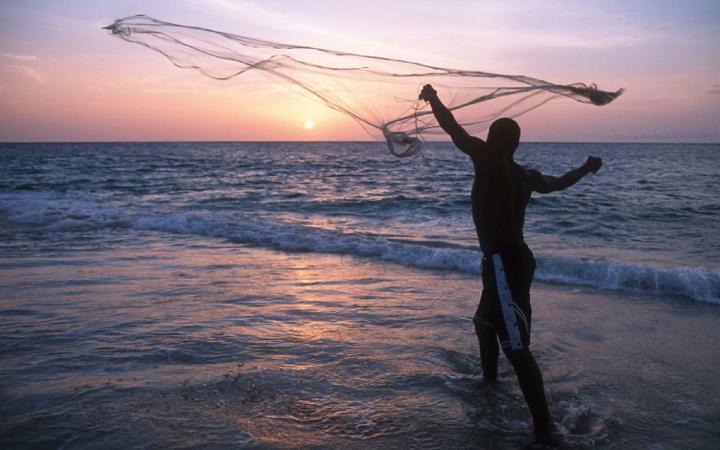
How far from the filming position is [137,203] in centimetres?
2122

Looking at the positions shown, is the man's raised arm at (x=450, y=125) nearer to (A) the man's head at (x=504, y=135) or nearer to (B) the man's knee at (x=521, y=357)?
(A) the man's head at (x=504, y=135)

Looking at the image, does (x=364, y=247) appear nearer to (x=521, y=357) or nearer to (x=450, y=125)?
(x=450, y=125)

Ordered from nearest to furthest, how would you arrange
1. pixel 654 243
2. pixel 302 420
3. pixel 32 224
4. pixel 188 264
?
pixel 302 420 < pixel 188 264 < pixel 654 243 < pixel 32 224

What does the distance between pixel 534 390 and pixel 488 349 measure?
0.74 meters

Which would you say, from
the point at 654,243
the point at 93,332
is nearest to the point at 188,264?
the point at 93,332

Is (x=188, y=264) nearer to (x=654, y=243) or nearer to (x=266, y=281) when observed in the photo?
(x=266, y=281)

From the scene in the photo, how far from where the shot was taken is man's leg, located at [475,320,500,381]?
433 centimetres

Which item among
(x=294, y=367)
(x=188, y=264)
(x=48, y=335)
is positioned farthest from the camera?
(x=188, y=264)

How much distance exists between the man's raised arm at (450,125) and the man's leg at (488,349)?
4.35 ft

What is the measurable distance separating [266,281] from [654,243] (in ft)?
31.0

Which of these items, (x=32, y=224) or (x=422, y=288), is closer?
(x=422, y=288)

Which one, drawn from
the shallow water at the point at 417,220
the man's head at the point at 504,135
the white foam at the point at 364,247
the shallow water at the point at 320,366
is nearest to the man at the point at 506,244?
the man's head at the point at 504,135

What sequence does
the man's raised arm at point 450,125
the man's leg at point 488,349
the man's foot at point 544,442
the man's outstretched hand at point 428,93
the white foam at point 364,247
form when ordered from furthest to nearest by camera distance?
1. the white foam at point 364,247
2. the man's leg at point 488,349
3. the man's outstretched hand at point 428,93
4. the man's raised arm at point 450,125
5. the man's foot at point 544,442

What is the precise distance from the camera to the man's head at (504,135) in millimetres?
3848
